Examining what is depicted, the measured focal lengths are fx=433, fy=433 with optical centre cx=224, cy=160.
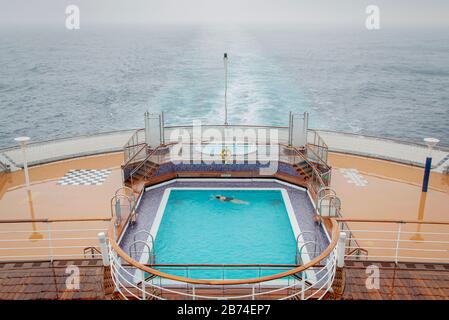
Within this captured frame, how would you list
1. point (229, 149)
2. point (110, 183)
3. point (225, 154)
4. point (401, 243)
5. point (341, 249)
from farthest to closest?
point (229, 149) → point (225, 154) → point (110, 183) → point (401, 243) → point (341, 249)

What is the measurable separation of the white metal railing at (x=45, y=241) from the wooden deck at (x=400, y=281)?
4885 mm

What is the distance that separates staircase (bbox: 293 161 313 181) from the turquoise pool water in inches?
36.5

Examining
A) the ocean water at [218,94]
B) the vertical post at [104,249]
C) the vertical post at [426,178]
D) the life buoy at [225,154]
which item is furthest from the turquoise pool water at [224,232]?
the ocean water at [218,94]

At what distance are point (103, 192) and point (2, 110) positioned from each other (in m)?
27.1

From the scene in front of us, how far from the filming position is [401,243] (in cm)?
948

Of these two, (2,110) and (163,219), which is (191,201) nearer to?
(163,219)

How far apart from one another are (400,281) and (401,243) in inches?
120

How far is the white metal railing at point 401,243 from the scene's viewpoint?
8.85 m

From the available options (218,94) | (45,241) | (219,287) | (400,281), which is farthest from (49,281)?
(218,94)

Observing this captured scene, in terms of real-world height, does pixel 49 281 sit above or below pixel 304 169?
below

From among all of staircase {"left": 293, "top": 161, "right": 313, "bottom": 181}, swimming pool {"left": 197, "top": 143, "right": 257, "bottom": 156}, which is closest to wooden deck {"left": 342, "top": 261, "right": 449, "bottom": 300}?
staircase {"left": 293, "top": 161, "right": 313, "bottom": 181}

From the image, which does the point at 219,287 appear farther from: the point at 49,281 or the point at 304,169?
the point at 304,169

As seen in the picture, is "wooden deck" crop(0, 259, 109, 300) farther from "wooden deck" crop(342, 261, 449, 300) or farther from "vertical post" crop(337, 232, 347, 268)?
"wooden deck" crop(342, 261, 449, 300)

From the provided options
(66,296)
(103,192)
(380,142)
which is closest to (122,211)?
(103,192)
